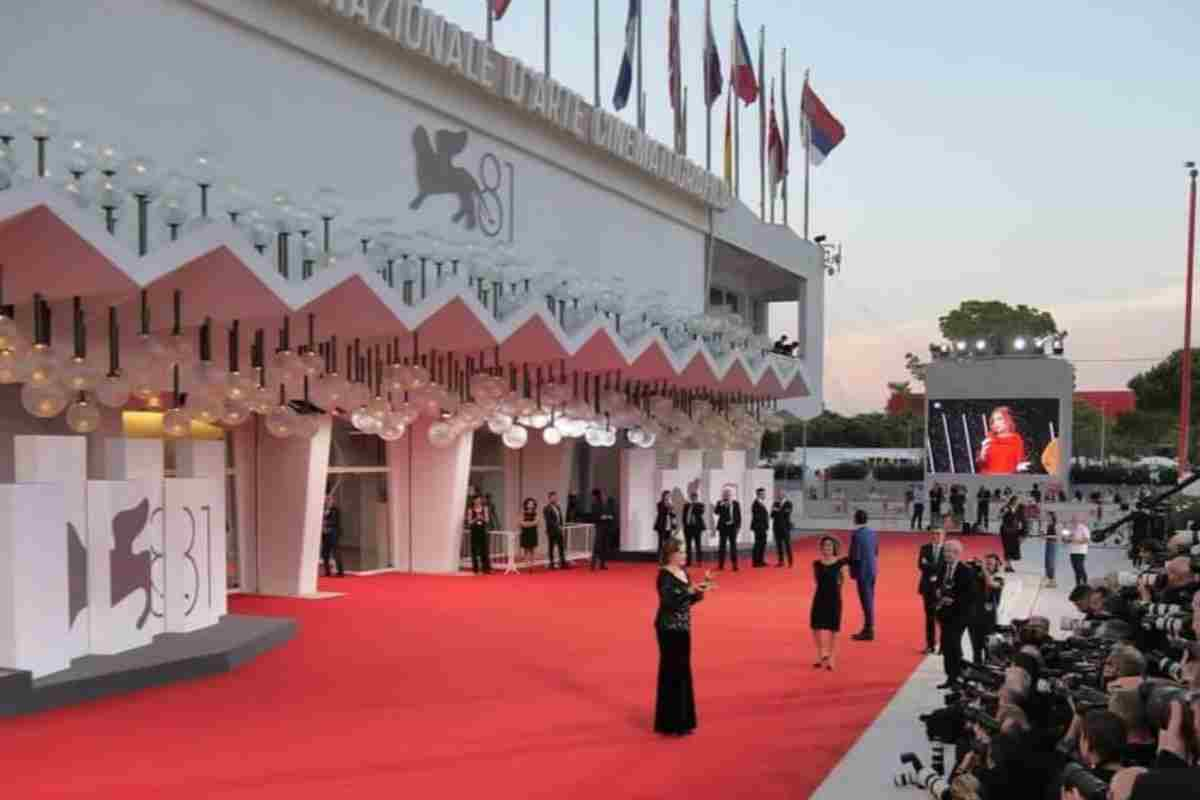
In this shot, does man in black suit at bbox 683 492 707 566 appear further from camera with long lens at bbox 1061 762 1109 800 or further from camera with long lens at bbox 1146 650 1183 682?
camera with long lens at bbox 1061 762 1109 800

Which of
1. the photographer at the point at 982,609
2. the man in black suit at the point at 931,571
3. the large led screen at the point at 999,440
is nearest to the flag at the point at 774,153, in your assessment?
the large led screen at the point at 999,440

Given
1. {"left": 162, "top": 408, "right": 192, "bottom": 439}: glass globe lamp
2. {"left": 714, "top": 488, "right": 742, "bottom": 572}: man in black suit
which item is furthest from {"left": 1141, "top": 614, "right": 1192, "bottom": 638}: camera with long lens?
{"left": 714, "top": 488, "right": 742, "bottom": 572}: man in black suit

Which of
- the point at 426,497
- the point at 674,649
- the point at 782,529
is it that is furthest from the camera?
the point at 782,529

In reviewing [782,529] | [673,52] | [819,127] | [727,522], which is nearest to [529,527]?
[727,522]

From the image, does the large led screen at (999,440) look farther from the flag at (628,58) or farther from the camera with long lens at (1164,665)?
the camera with long lens at (1164,665)

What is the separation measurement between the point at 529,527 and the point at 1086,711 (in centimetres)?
1544

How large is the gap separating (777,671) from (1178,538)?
465 cm

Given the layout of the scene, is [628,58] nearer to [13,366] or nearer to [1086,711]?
[13,366]

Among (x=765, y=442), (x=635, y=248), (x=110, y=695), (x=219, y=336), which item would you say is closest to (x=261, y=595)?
(x=219, y=336)

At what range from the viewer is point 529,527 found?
19141 mm

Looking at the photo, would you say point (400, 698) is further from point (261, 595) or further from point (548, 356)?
point (261, 595)

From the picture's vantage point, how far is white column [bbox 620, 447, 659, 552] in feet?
69.3

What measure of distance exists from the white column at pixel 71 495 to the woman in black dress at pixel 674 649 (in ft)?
16.4

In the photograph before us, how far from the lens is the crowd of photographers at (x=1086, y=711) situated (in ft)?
10.8
